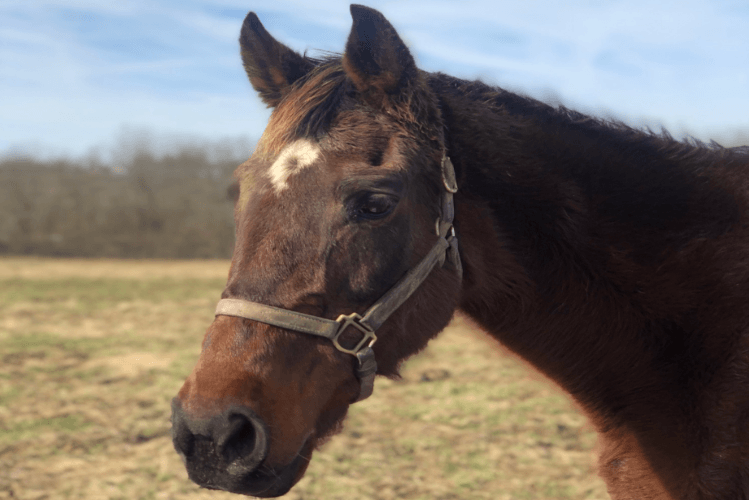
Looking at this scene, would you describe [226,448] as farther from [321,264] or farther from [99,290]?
[99,290]

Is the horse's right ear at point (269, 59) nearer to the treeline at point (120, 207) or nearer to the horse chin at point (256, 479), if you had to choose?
the horse chin at point (256, 479)

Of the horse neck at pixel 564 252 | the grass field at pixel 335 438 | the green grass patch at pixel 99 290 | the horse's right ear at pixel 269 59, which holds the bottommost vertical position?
the green grass patch at pixel 99 290

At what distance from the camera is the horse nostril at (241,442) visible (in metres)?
1.74

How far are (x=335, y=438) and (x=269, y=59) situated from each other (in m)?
3.94

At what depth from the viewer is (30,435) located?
5324 millimetres

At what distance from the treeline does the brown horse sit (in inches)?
834

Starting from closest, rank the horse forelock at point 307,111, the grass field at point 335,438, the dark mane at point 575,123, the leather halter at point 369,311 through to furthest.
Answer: the leather halter at point 369,311 < the horse forelock at point 307,111 < the dark mane at point 575,123 < the grass field at point 335,438

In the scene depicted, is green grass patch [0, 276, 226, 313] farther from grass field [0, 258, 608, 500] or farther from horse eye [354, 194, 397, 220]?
horse eye [354, 194, 397, 220]

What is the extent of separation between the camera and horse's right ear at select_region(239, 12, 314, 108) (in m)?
2.44

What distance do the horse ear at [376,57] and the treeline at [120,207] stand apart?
21197 millimetres

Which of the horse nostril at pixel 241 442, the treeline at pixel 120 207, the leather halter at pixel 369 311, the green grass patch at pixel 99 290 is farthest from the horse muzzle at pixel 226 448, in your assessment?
the treeline at pixel 120 207

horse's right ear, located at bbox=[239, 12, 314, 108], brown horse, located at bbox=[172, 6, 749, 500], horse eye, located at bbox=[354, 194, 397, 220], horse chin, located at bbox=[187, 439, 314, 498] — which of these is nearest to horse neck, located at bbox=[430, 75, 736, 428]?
brown horse, located at bbox=[172, 6, 749, 500]

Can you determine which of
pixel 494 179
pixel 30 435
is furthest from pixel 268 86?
pixel 30 435

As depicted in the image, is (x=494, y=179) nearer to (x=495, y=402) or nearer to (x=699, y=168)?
(x=699, y=168)
